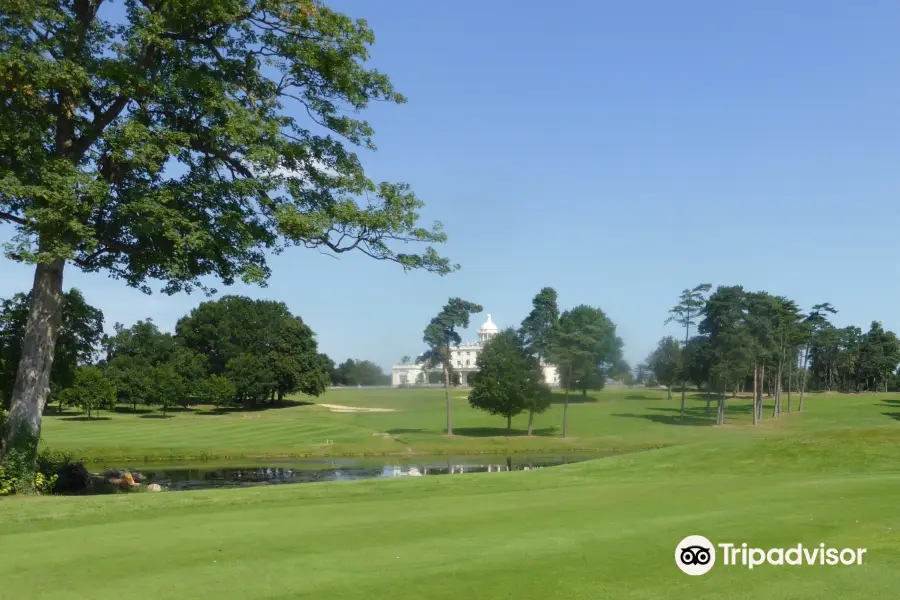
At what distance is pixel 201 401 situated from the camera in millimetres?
96500

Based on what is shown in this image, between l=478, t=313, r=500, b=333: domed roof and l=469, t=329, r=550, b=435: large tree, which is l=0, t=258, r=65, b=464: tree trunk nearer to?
l=469, t=329, r=550, b=435: large tree

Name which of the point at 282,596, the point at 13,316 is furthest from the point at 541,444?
the point at 282,596

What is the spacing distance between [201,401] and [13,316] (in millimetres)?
78102

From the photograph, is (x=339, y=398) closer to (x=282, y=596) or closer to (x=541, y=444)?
(x=541, y=444)

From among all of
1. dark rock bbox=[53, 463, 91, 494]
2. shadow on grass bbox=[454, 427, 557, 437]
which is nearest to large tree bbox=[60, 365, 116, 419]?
shadow on grass bbox=[454, 427, 557, 437]

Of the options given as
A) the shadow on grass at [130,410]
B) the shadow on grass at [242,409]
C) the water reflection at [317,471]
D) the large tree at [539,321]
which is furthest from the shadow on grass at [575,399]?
the water reflection at [317,471]

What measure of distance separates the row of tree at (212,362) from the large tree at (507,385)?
34.2 metres

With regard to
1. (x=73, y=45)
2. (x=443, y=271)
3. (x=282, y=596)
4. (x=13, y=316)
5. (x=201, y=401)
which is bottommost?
(x=201, y=401)

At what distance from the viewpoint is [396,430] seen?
6656cm

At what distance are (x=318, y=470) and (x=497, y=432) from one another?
3236cm

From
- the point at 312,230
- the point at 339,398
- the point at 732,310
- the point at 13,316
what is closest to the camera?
the point at 312,230

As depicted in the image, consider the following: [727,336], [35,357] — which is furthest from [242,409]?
[35,357]

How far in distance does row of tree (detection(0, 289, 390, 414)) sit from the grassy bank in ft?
8.37

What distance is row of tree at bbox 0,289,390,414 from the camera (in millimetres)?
83062
